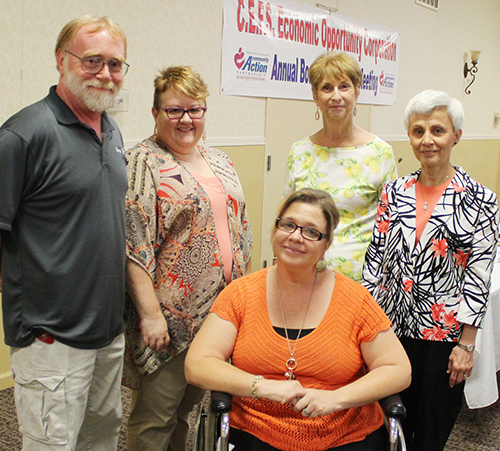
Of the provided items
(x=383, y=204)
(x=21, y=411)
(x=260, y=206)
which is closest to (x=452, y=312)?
(x=383, y=204)

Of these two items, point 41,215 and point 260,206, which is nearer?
point 41,215

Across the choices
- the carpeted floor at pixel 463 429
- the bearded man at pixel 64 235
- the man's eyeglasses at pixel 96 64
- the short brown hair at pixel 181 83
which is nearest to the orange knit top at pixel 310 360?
the bearded man at pixel 64 235

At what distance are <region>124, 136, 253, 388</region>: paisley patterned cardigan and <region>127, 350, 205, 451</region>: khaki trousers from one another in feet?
0.15

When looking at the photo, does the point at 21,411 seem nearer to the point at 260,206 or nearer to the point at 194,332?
the point at 194,332

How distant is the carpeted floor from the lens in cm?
236

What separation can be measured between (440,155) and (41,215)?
4.12 ft

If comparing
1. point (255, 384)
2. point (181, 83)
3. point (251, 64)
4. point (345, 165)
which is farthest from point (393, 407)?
point (251, 64)

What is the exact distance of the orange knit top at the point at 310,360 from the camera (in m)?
1.52

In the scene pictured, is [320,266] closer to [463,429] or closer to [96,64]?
[96,64]

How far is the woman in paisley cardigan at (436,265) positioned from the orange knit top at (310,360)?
18cm

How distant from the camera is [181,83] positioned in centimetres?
169

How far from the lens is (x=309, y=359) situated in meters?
1.58

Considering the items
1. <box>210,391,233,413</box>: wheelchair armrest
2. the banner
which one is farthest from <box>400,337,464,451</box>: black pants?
the banner

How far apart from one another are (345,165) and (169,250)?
785 mm
